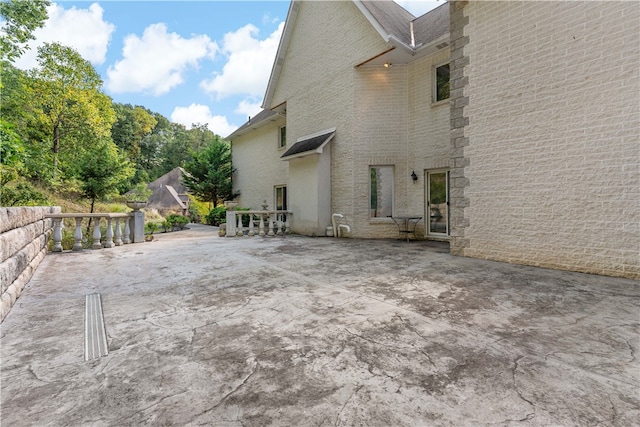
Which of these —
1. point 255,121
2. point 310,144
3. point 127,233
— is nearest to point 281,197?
point 310,144

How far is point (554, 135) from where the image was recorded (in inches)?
209

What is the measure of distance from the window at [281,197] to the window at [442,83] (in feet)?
27.6

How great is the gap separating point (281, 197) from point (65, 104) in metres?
15.0

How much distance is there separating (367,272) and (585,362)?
10.1 feet

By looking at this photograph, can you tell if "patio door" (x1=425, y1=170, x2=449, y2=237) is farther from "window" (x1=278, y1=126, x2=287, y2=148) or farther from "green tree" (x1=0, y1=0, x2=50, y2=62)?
"green tree" (x1=0, y1=0, x2=50, y2=62)

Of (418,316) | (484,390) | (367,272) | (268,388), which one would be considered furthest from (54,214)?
(484,390)

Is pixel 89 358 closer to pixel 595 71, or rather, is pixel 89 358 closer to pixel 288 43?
pixel 595 71

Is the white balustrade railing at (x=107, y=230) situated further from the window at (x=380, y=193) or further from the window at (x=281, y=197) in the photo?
the window at (x=380, y=193)

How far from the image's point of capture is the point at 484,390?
1731 millimetres

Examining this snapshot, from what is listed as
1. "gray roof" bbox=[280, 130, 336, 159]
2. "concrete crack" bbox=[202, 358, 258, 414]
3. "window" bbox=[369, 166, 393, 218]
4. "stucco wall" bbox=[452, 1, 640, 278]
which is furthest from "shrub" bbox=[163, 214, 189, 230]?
"concrete crack" bbox=[202, 358, 258, 414]

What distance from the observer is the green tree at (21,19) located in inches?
502

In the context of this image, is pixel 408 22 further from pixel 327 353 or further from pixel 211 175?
pixel 211 175

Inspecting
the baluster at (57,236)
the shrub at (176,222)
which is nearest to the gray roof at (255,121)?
the shrub at (176,222)

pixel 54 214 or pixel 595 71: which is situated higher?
pixel 595 71
